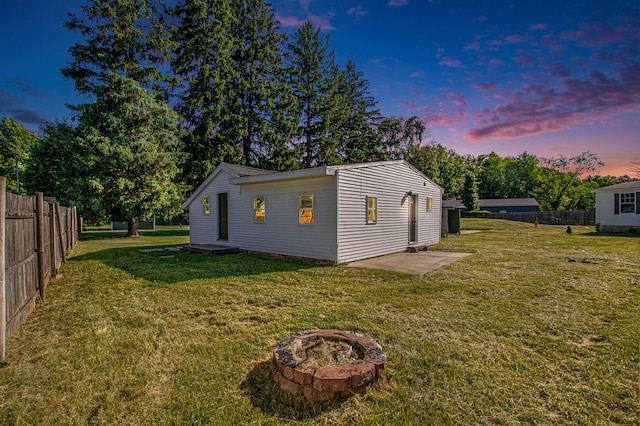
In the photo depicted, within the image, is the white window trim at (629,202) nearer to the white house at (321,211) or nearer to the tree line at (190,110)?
the white house at (321,211)

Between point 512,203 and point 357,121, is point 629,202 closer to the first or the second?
point 357,121

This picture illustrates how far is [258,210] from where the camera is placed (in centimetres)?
1053

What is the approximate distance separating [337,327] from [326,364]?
124cm

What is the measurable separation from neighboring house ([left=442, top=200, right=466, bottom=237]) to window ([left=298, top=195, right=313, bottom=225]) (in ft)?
35.4

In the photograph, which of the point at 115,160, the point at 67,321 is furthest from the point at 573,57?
the point at 115,160

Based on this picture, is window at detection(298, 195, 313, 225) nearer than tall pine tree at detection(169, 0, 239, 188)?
Yes

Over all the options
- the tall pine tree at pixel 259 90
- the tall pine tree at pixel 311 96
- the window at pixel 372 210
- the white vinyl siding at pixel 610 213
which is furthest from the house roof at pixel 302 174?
the white vinyl siding at pixel 610 213

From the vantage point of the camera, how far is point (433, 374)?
2.75 metres

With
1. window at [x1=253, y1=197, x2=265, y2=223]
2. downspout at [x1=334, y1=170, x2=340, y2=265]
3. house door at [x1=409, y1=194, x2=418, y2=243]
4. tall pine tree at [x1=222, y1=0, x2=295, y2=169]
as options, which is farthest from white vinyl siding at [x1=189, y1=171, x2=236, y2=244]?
tall pine tree at [x1=222, y1=0, x2=295, y2=169]

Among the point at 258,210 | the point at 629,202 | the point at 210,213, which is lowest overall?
the point at 210,213

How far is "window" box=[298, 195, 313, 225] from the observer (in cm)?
891

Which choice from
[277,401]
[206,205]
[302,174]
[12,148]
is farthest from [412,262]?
[12,148]

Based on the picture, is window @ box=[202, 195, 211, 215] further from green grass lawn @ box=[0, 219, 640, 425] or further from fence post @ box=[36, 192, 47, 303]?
fence post @ box=[36, 192, 47, 303]

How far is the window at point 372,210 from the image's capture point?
9.44m
